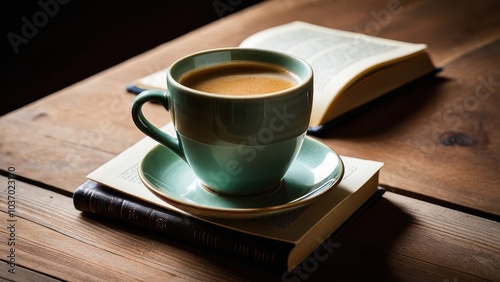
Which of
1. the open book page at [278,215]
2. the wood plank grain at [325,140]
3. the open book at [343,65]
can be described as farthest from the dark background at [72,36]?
the open book page at [278,215]

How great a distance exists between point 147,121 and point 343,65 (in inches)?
15.8

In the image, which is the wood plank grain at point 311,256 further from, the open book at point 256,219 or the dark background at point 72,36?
the dark background at point 72,36

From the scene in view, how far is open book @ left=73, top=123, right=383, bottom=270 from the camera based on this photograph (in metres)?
0.50

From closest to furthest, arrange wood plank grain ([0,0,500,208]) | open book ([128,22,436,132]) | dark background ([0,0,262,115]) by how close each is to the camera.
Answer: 1. wood plank grain ([0,0,500,208])
2. open book ([128,22,436,132])
3. dark background ([0,0,262,115])

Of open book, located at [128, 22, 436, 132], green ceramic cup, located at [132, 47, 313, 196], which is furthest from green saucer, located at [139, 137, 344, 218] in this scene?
open book, located at [128, 22, 436, 132]

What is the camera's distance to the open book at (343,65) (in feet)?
2.66

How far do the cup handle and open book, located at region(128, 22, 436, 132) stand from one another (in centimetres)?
24

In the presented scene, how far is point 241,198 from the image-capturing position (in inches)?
22.0

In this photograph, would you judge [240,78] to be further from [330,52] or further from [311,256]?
[330,52]

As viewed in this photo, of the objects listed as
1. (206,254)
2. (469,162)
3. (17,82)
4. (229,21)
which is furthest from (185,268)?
(17,82)

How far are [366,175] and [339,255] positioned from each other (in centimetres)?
10

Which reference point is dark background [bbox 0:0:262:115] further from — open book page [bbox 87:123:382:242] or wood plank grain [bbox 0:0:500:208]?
open book page [bbox 87:123:382:242]

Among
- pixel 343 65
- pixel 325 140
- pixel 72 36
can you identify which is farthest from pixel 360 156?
pixel 72 36

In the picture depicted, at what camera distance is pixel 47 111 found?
85cm
